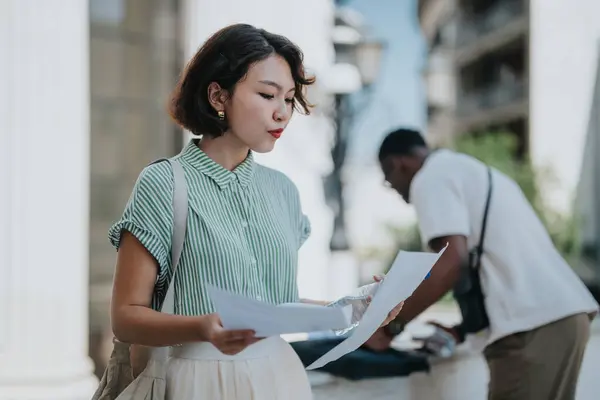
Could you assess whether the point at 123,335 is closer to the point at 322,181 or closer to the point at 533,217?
the point at 533,217

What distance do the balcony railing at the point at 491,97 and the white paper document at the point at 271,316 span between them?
24.4 m

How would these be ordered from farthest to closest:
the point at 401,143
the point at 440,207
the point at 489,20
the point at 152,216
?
1. the point at 489,20
2. the point at 401,143
3. the point at 440,207
4. the point at 152,216

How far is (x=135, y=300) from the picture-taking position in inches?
61.9

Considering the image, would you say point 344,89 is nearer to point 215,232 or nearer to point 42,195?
point 42,195

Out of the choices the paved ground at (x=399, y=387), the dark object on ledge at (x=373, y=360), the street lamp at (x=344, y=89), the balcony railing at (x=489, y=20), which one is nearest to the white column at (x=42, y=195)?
the paved ground at (x=399, y=387)

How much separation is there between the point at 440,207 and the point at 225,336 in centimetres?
189

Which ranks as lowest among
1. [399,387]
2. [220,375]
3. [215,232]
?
[399,387]

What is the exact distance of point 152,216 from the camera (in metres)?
1.60

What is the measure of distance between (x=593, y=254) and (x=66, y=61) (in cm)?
1532

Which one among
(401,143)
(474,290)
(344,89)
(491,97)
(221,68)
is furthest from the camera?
(491,97)

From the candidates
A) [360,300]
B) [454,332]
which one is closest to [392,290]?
[360,300]

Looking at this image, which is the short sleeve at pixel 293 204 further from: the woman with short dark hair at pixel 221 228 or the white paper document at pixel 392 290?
the white paper document at pixel 392 290

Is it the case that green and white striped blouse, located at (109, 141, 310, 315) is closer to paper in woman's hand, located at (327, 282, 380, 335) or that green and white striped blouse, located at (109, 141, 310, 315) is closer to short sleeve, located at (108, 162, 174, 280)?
short sleeve, located at (108, 162, 174, 280)

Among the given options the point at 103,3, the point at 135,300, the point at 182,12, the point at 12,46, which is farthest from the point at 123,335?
the point at 103,3
